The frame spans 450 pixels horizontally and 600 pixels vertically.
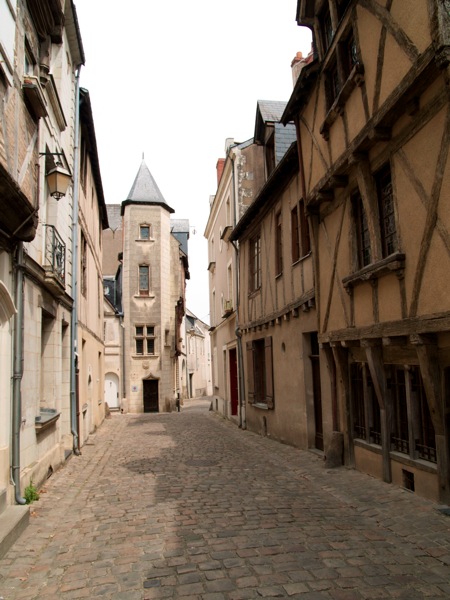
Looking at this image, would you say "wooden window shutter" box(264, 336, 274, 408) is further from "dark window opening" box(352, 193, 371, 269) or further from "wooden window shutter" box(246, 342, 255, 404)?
"dark window opening" box(352, 193, 371, 269)

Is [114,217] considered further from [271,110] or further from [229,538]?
[229,538]

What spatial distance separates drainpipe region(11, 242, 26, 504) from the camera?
571 cm

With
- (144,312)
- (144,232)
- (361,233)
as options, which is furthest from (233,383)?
(144,232)

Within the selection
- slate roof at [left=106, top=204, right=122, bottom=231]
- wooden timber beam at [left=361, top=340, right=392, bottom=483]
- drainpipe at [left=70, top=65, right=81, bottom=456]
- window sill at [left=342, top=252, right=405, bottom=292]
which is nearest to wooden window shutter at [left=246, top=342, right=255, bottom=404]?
drainpipe at [left=70, top=65, right=81, bottom=456]

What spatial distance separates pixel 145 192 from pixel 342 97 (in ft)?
79.0

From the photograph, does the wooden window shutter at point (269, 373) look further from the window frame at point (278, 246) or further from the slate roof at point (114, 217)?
the slate roof at point (114, 217)

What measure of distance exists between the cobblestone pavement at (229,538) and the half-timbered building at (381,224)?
778mm

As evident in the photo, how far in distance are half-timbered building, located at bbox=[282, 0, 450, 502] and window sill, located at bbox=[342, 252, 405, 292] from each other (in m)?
0.02

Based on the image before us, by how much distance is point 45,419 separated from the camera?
293 inches

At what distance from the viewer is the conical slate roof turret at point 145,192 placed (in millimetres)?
29266

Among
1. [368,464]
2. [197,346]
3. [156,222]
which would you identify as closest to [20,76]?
[368,464]

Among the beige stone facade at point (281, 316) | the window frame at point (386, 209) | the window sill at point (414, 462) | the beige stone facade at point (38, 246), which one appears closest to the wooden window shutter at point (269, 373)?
the beige stone facade at point (281, 316)

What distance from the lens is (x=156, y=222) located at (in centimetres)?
2930

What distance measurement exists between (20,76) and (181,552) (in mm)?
5284
